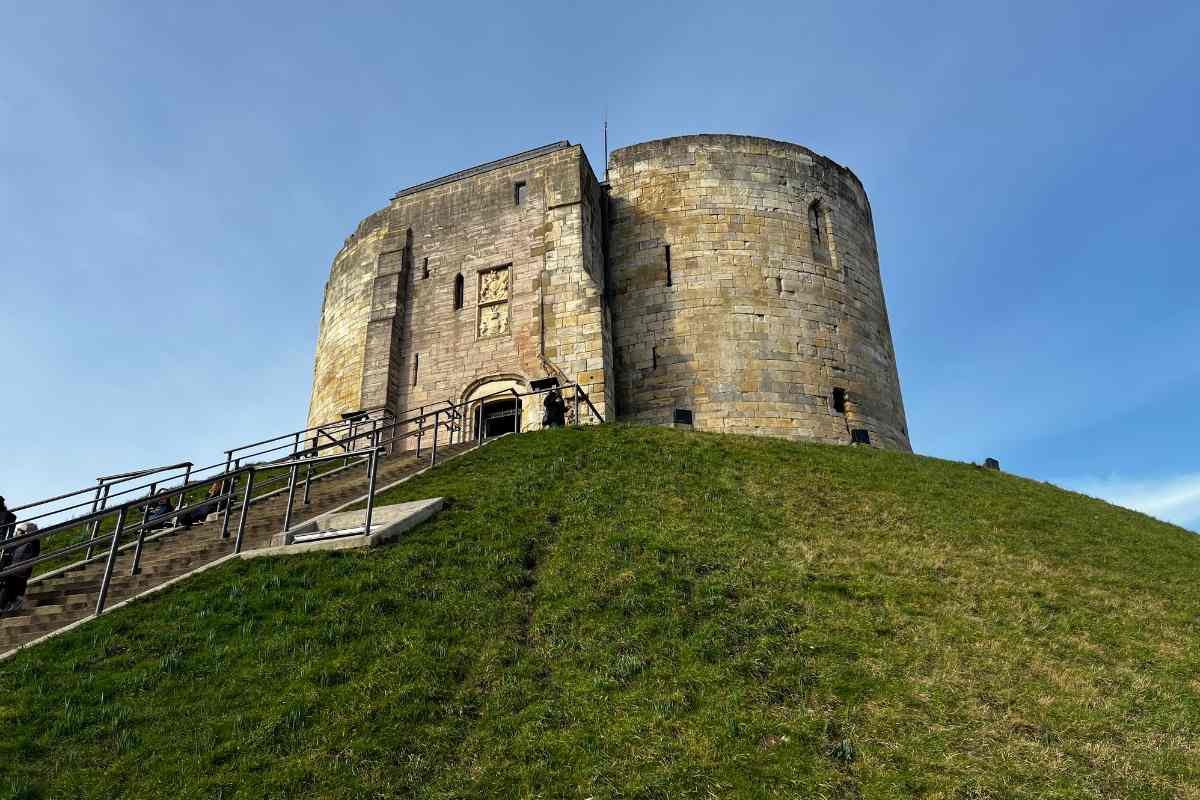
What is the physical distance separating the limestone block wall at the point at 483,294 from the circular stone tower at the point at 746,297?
153cm

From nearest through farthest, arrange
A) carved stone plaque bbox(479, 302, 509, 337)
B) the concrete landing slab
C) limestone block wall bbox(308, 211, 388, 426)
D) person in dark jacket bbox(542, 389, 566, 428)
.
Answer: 1. the concrete landing slab
2. person in dark jacket bbox(542, 389, 566, 428)
3. carved stone plaque bbox(479, 302, 509, 337)
4. limestone block wall bbox(308, 211, 388, 426)

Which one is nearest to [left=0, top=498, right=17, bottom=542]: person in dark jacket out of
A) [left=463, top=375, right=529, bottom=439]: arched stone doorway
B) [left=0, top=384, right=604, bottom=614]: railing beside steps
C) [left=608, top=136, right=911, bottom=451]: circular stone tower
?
[left=0, top=384, right=604, bottom=614]: railing beside steps

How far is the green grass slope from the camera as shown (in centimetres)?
557

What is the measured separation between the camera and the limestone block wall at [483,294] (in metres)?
19.4

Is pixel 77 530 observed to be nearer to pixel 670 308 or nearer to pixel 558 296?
pixel 558 296

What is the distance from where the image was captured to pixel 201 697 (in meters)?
6.43

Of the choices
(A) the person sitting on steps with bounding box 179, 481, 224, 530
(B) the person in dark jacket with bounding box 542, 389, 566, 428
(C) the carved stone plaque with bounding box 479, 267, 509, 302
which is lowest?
(A) the person sitting on steps with bounding box 179, 481, 224, 530

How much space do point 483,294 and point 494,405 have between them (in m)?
3.12

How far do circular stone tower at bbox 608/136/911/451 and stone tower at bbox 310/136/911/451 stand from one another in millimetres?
44

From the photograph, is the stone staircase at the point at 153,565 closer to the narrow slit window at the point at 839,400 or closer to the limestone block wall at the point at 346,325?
the limestone block wall at the point at 346,325

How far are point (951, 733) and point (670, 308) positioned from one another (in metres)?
15.7

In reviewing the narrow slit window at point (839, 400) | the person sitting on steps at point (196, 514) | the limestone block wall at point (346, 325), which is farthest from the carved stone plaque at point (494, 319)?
the narrow slit window at point (839, 400)

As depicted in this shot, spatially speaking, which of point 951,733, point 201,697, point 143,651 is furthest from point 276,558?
point 951,733

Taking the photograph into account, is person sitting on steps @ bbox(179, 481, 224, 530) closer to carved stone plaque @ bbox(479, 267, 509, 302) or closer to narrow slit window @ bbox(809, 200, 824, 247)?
carved stone plaque @ bbox(479, 267, 509, 302)
